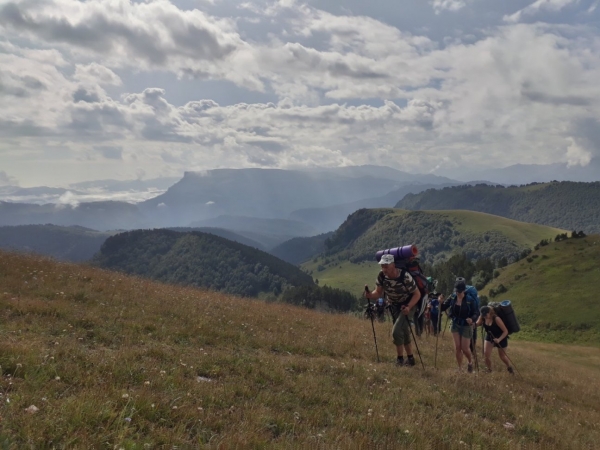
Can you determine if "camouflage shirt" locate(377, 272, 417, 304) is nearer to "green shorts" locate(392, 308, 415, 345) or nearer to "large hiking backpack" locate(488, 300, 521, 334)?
"green shorts" locate(392, 308, 415, 345)

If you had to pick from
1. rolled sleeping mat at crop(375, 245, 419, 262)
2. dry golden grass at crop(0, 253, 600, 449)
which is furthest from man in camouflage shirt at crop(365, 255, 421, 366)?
→ dry golden grass at crop(0, 253, 600, 449)

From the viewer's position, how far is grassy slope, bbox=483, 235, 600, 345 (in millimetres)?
61969

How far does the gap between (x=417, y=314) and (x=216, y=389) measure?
6673 millimetres

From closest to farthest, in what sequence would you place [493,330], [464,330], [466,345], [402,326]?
[402,326] < [464,330] < [466,345] < [493,330]

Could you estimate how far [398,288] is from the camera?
33.1 ft

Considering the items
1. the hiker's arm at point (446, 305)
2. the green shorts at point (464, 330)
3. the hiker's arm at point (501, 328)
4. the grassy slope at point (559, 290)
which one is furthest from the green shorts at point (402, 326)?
the grassy slope at point (559, 290)

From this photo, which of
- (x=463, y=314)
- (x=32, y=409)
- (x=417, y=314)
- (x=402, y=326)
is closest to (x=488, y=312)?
(x=463, y=314)

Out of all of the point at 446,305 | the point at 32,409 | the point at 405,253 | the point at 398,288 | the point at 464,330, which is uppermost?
the point at 405,253

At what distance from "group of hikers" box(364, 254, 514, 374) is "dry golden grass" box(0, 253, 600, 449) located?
86 cm

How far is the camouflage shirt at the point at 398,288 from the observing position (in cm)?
1007

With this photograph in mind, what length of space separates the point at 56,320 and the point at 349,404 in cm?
696

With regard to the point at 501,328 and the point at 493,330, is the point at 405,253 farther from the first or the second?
the point at 493,330

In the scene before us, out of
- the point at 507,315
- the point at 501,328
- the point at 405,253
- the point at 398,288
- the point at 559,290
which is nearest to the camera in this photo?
the point at 398,288

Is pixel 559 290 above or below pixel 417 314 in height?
below
